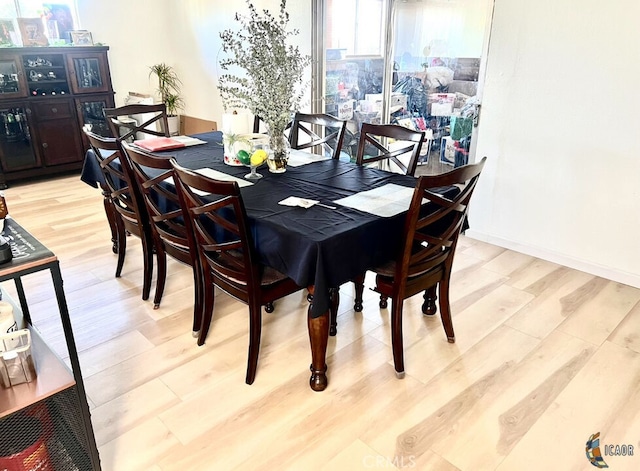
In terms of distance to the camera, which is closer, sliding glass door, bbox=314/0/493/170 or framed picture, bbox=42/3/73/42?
sliding glass door, bbox=314/0/493/170

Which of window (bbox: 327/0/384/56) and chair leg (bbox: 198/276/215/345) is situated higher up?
window (bbox: 327/0/384/56)

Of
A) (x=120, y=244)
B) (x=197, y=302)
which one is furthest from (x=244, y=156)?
(x=120, y=244)

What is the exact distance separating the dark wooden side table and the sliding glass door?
10.1ft

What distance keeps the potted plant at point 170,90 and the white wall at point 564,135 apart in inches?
161

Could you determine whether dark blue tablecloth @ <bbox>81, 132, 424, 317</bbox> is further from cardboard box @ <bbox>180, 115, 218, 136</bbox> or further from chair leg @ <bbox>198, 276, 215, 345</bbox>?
cardboard box @ <bbox>180, 115, 218, 136</bbox>

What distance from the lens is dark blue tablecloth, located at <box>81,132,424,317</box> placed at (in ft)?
5.87

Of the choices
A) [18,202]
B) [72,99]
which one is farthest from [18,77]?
[18,202]

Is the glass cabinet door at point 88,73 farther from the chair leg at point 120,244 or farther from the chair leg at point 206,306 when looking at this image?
the chair leg at point 206,306

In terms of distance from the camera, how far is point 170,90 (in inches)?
244

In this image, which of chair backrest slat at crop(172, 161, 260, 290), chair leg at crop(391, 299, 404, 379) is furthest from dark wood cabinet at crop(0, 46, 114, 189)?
chair leg at crop(391, 299, 404, 379)

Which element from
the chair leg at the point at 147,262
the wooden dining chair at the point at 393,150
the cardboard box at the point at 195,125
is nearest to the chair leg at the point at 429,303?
the wooden dining chair at the point at 393,150

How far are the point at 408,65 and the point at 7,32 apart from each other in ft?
14.0

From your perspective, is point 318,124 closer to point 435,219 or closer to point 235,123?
point 235,123

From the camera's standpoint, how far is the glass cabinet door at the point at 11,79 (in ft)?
15.7
